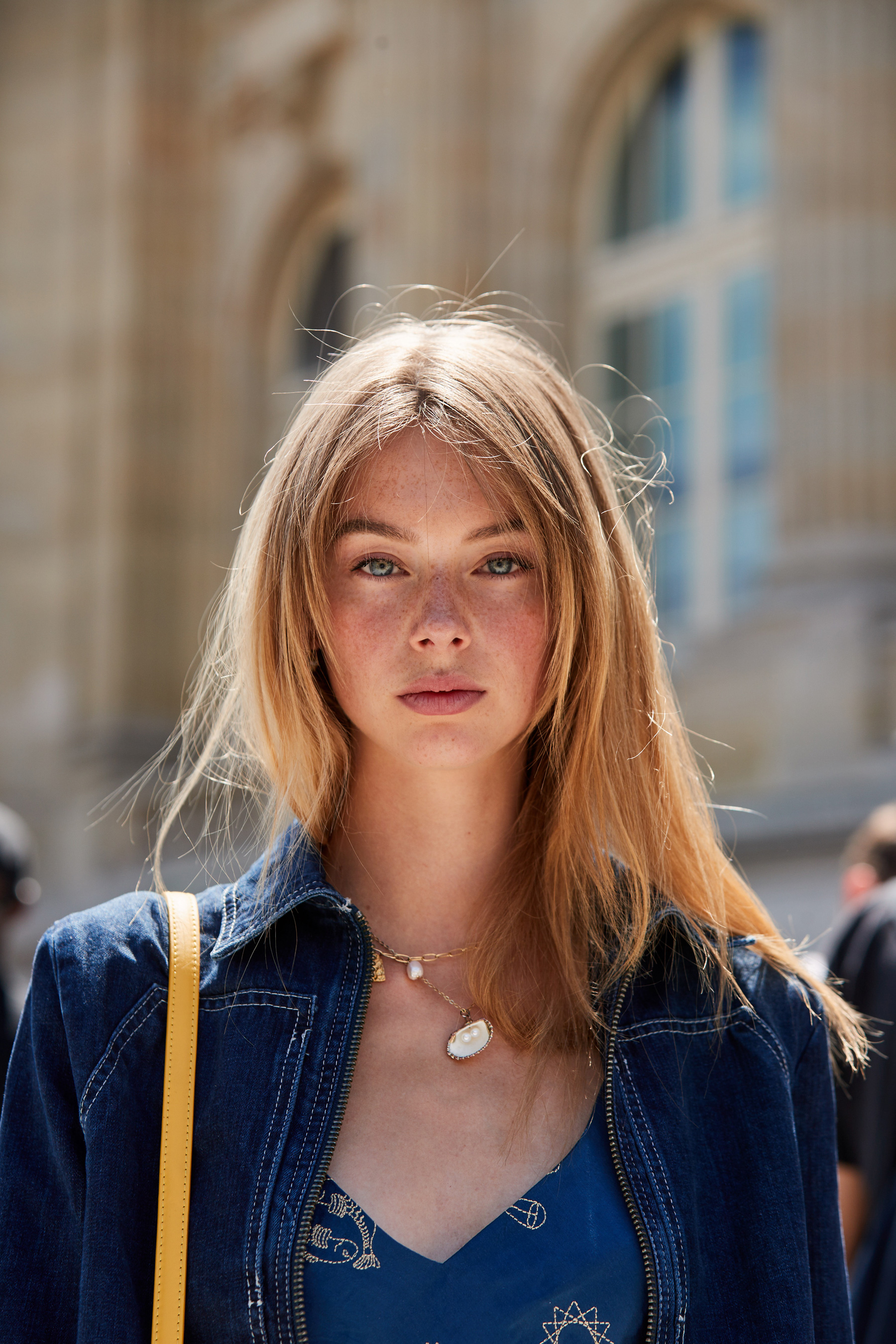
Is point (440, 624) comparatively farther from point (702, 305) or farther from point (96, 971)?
point (702, 305)

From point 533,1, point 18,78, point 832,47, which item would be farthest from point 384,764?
point 18,78

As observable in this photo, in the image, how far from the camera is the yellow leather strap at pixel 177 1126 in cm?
160

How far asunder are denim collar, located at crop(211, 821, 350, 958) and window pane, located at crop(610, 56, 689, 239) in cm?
926

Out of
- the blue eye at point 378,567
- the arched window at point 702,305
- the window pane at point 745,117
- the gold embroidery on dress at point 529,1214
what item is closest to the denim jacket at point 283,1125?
the gold embroidery on dress at point 529,1214

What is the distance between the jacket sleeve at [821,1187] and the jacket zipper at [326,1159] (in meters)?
0.53

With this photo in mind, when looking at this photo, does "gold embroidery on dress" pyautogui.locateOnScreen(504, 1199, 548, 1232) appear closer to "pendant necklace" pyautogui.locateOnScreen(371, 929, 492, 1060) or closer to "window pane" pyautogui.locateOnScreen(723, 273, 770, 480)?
"pendant necklace" pyautogui.locateOnScreen(371, 929, 492, 1060)

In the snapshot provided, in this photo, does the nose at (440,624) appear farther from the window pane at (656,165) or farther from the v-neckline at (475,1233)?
the window pane at (656,165)

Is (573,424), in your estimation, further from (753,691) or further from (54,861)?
(54,861)

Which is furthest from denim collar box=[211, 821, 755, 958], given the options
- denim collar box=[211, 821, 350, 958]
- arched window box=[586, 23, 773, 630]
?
arched window box=[586, 23, 773, 630]

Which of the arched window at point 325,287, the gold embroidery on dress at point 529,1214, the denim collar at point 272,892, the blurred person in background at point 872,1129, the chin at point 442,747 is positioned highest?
the arched window at point 325,287

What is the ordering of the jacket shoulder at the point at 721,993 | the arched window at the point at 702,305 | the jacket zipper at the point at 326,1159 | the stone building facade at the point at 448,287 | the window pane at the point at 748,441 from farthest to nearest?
the arched window at the point at 702,305
the window pane at the point at 748,441
the stone building facade at the point at 448,287
the jacket shoulder at the point at 721,993
the jacket zipper at the point at 326,1159

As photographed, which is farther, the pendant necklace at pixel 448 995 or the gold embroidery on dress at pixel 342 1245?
the pendant necklace at pixel 448 995

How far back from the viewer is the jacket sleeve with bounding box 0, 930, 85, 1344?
162 centimetres

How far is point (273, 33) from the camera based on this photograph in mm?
12586
